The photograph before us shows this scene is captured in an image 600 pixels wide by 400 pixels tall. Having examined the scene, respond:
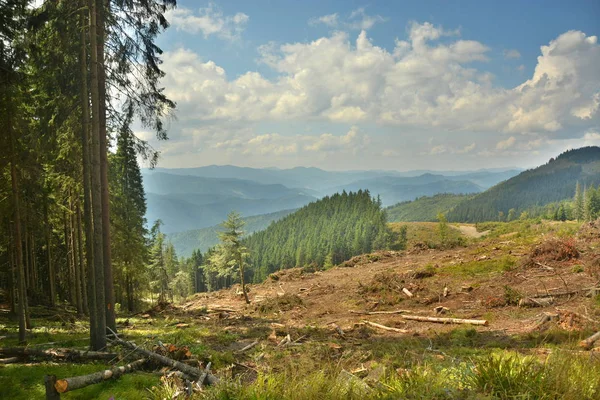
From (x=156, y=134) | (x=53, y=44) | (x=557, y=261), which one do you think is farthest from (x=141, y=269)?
(x=557, y=261)

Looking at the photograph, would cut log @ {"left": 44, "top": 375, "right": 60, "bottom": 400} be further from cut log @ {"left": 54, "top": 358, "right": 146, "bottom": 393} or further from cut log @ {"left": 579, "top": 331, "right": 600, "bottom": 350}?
cut log @ {"left": 579, "top": 331, "right": 600, "bottom": 350}

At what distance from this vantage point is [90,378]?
20.3 feet

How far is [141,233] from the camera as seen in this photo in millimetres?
A: 32562

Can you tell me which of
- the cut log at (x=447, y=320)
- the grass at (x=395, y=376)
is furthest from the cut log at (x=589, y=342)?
the cut log at (x=447, y=320)

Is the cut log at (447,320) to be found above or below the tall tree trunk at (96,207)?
below

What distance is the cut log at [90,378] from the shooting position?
4.88m

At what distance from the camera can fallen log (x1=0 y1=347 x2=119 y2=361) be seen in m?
8.66

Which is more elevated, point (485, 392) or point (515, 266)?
point (485, 392)

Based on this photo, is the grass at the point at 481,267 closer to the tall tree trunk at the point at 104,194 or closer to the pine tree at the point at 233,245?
the pine tree at the point at 233,245

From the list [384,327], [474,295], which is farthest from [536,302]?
[384,327]

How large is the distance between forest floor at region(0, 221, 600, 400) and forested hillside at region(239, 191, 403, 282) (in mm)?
55496

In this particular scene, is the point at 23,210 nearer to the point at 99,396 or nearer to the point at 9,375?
the point at 9,375

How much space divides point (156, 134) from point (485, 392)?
42.3ft

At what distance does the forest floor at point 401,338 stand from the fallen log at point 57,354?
1.94 ft
